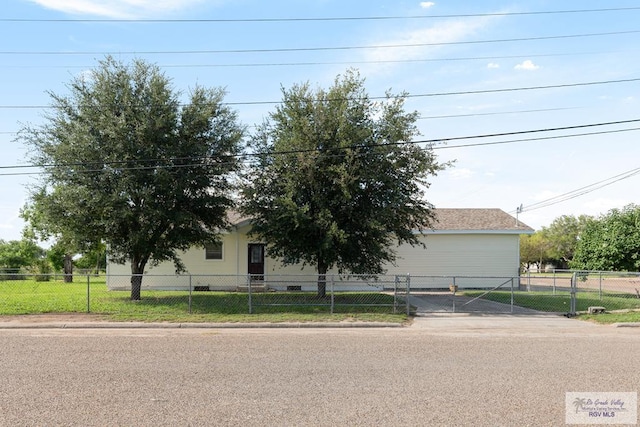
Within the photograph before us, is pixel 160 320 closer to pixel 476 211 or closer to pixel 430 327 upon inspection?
pixel 430 327

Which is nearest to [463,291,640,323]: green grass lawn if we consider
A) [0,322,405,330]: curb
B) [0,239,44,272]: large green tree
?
[0,322,405,330]: curb

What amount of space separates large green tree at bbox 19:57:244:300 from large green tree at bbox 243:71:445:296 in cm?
207

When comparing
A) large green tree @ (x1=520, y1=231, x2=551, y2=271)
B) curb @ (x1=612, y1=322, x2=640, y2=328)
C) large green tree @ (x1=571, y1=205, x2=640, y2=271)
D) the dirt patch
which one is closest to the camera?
curb @ (x1=612, y1=322, x2=640, y2=328)

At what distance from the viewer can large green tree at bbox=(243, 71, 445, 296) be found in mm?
18578

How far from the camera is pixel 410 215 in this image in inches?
787

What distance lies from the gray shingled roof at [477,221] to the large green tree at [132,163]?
45.0 ft

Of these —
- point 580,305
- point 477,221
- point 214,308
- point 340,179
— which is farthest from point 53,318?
point 477,221

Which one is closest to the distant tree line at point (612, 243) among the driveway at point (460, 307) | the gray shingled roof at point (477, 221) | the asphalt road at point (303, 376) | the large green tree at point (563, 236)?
the gray shingled roof at point (477, 221)

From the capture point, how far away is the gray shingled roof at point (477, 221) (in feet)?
93.5

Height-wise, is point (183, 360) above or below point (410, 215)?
below

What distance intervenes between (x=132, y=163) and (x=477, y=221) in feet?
62.3

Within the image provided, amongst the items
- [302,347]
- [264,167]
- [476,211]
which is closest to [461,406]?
[302,347]

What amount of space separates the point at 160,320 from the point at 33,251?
41891 millimetres

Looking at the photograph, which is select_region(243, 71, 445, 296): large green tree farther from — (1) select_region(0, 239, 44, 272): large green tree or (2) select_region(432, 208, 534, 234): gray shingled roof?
(1) select_region(0, 239, 44, 272): large green tree
